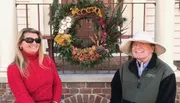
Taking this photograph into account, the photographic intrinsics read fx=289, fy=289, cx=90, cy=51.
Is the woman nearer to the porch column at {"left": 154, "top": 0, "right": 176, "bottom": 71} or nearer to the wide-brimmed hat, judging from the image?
the wide-brimmed hat

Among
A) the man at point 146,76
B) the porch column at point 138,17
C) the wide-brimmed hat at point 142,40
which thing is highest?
the porch column at point 138,17

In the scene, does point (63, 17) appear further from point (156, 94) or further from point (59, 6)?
point (156, 94)

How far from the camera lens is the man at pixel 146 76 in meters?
2.54

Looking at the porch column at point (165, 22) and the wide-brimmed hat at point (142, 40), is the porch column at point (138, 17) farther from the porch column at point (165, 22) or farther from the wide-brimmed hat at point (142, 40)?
the wide-brimmed hat at point (142, 40)

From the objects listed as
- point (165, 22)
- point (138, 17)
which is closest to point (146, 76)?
Answer: point (165, 22)

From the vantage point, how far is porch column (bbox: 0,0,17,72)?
4234mm

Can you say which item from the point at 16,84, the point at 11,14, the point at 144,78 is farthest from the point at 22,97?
the point at 11,14

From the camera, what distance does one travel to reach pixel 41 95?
2816 millimetres

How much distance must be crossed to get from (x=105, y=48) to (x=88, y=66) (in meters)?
0.36

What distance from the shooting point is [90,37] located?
420cm

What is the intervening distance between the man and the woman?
0.75 meters

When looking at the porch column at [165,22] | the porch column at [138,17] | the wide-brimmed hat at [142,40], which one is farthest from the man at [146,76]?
the porch column at [138,17]

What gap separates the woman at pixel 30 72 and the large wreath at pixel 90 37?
127 cm

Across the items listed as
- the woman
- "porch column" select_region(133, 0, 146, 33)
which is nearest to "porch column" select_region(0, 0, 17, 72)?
the woman
